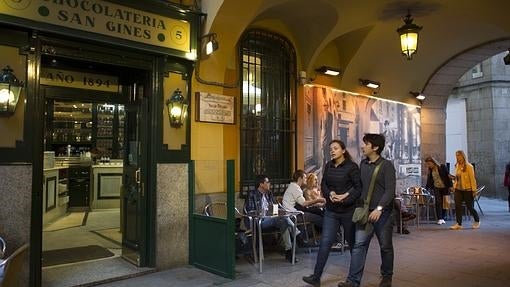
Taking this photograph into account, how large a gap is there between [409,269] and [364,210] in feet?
→ 5.17

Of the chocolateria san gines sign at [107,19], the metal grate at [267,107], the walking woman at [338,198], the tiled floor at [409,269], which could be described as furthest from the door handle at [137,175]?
the walking woman at [338,198]

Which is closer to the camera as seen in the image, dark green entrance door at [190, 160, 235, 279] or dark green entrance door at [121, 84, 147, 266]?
dark green entrance door at [190, 160, 235, 279]

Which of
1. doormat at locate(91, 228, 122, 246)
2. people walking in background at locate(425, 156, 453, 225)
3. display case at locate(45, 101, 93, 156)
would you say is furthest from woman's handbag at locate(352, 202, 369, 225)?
display case at locate(45, 101, 93, 156)

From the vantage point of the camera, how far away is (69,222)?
8.43m

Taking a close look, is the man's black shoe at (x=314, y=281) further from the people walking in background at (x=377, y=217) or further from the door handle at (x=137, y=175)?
the door handle at (x=137, y=175)

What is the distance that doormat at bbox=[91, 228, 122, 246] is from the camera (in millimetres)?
6834

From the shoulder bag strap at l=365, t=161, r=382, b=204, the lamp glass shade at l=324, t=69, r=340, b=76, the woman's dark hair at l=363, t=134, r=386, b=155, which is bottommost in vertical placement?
the shoulder bag strap at l=365, t=161, r=382, b=204

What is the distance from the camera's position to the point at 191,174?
543 centimetres

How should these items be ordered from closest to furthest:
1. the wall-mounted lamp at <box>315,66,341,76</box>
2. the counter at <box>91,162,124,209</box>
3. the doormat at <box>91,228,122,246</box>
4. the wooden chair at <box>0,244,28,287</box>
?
the wooden chair at <box>0,244,28,287</box>
the doormat at <box>91,228,122,246</box>
the wall-mounted lamp at <box>315,66,341,76</box>
the counter at <box>91,162,124,209</box>

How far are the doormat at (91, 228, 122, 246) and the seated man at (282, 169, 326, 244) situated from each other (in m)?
2.85

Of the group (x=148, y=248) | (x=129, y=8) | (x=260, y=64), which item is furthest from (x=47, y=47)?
(x=260, y=64)

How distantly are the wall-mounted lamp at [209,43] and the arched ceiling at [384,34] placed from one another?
0.16 meters

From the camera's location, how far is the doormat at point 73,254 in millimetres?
5426

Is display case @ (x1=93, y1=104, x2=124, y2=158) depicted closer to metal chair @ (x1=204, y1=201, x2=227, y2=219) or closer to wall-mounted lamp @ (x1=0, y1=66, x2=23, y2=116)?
metal chair @ (x1=204, y1=201, x2=227, y2=219)
